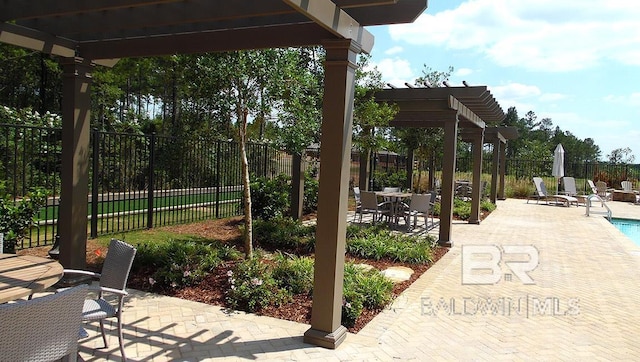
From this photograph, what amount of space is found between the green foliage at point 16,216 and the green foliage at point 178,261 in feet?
4.96

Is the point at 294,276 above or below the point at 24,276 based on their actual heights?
below

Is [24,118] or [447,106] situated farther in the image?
[24,118]

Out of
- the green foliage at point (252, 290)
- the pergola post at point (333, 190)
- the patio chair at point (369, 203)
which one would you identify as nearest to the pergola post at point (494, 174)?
the patio chair at point (369, 203)

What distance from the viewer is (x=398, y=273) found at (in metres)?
5.97

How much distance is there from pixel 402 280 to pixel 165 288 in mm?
2932

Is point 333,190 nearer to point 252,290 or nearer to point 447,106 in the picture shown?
point 252,290

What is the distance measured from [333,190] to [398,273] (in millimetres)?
2922

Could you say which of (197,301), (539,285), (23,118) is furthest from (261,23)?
(23,118)

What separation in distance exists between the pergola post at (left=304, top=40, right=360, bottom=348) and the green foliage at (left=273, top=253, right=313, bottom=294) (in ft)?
3.71

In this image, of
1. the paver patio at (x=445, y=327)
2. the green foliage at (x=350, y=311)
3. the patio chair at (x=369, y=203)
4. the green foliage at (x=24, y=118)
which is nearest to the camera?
the paver patio at (x=445, y=327)

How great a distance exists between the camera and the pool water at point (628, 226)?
39.5 ft

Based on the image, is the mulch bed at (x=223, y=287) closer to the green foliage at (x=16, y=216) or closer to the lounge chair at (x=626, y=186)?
the green foliage at (x=16, y=216)

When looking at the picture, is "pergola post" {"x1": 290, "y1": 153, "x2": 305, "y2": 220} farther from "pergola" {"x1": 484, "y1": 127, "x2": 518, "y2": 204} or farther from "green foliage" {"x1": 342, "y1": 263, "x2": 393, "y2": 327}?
"pergola" {"x1": 484, "y1": 127, "x2": 518, "y2": 204}

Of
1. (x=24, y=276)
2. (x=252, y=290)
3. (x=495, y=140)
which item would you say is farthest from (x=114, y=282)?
(x=495, y=140)
